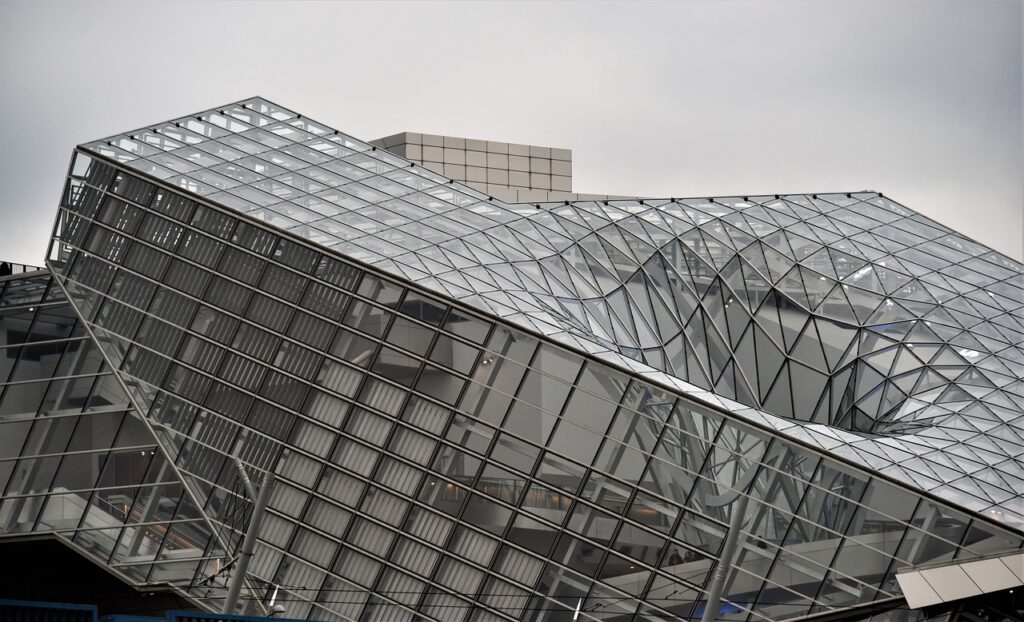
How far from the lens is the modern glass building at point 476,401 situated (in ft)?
106

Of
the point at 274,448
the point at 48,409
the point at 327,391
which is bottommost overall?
the point at 48,409

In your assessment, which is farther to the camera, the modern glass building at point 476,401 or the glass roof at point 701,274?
the glass roof at point 701,274

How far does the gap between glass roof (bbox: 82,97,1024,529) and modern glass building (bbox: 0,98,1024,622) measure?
0.16m

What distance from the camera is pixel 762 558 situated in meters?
32.2

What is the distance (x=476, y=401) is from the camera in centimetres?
3528

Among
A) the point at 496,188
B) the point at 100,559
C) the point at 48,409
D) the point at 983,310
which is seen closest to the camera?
the point at 100,559

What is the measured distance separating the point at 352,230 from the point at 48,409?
13.7 metres

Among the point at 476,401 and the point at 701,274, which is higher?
the point at 701,274

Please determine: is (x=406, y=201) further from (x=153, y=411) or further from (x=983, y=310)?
(x=983, y=310)

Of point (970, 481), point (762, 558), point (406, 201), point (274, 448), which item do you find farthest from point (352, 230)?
point (970, 481)

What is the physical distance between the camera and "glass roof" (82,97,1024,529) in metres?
38.8

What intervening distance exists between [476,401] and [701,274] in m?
17.1

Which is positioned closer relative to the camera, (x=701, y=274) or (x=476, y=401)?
(x=476, y=401)

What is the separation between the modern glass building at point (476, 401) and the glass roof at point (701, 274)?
0.16 m
